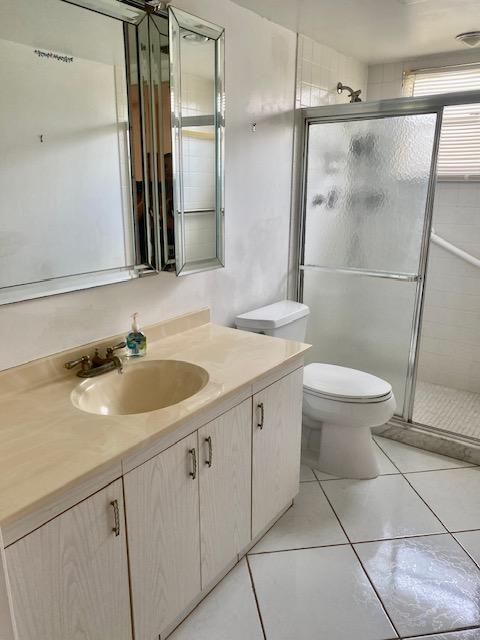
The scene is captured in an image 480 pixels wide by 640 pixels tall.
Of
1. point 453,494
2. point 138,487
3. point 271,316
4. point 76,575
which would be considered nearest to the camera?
point 76,575

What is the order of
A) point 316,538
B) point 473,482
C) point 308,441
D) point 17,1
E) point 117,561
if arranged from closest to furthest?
point 117,561 → point 17,1 → point 316,538 → point 473,482 → point 308,441

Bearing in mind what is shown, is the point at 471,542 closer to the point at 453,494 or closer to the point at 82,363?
the point at 453,494

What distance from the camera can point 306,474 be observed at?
8.18ft

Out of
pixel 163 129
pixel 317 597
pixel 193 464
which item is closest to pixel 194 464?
pixel 193 464

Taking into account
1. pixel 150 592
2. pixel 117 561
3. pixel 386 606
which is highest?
pixel 117 561

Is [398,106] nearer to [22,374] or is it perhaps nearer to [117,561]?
[22,374]

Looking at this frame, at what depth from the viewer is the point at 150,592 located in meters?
1.41

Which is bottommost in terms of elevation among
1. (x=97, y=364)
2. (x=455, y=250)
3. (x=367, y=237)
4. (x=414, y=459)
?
(x=414, y=459)

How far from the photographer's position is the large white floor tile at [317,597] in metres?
1.61

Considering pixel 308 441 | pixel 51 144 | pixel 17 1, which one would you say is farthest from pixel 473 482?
pixel 17 1

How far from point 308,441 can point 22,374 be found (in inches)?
62.3

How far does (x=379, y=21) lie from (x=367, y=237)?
3.47 feet

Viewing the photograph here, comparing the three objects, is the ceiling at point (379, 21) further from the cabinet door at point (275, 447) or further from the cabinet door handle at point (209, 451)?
the cabinet door handle at point (209, 451)

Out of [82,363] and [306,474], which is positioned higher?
[82,363]
